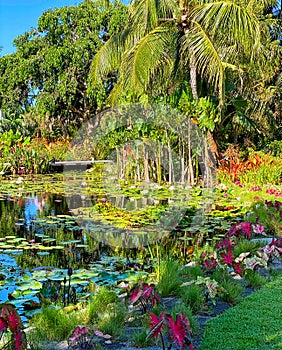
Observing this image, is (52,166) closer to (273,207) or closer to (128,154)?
(128,154)

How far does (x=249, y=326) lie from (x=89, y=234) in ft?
12.4

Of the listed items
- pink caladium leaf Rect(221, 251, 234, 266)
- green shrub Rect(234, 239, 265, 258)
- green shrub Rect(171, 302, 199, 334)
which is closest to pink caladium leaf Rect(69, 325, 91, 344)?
green shrub Rect(171, 302, 199, 334)

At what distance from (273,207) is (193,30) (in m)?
5.26

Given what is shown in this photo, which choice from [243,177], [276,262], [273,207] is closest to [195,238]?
[273,207]

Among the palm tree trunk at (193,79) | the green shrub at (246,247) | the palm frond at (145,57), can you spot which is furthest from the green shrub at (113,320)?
the palm tree trunk at (193,79)

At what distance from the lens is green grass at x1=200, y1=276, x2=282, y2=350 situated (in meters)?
2.76

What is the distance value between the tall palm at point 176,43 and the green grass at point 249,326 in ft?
22.7

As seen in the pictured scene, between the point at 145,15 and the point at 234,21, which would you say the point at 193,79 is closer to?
the point at 234,21

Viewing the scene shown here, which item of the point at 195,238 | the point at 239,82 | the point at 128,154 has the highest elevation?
the point at 239,82

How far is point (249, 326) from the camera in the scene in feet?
9.86

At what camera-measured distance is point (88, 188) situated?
457 inches

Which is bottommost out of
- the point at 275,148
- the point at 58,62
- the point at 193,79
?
the point at 275,148

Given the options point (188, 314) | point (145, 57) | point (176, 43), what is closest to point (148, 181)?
point (145, 57)

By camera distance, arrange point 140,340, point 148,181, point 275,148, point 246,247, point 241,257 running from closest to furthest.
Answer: point 140,340
point 241,257
point 246,247
point 148,181
point 275,148
